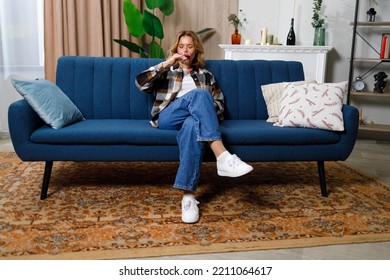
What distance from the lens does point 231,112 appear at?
8.09 ft

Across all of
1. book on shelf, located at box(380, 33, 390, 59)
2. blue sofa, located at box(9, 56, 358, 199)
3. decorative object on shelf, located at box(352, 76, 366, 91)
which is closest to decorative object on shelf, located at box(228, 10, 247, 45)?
decorative object on shelf, located at box(352, 76, 366, 91)

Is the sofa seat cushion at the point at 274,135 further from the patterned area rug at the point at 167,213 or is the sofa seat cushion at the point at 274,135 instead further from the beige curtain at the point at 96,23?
the beige curtain at the point at 96,23

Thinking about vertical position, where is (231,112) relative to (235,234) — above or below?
above

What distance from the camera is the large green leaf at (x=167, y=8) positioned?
378 cm

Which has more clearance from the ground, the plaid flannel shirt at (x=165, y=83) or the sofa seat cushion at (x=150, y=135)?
the plaid flannel shirt at (x=165, y=83)

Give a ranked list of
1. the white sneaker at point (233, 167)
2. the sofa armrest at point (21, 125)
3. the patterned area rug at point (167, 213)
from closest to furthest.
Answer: the patterned area rug at point (167, 213) < the white sneaker at point (233, 167) < the sofa armrest at point (21, 125)

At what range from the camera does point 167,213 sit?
1.88m

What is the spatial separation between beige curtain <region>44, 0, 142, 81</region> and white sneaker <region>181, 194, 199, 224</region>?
246cm

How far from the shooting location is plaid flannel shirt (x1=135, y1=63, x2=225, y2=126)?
84.7 inches

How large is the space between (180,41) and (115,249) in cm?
128

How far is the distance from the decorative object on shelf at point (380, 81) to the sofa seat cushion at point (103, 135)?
269cm

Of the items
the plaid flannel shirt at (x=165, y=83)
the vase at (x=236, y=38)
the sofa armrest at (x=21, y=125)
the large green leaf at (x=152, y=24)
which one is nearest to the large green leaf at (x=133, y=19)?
the large green leaf at (x=152, y=24)
